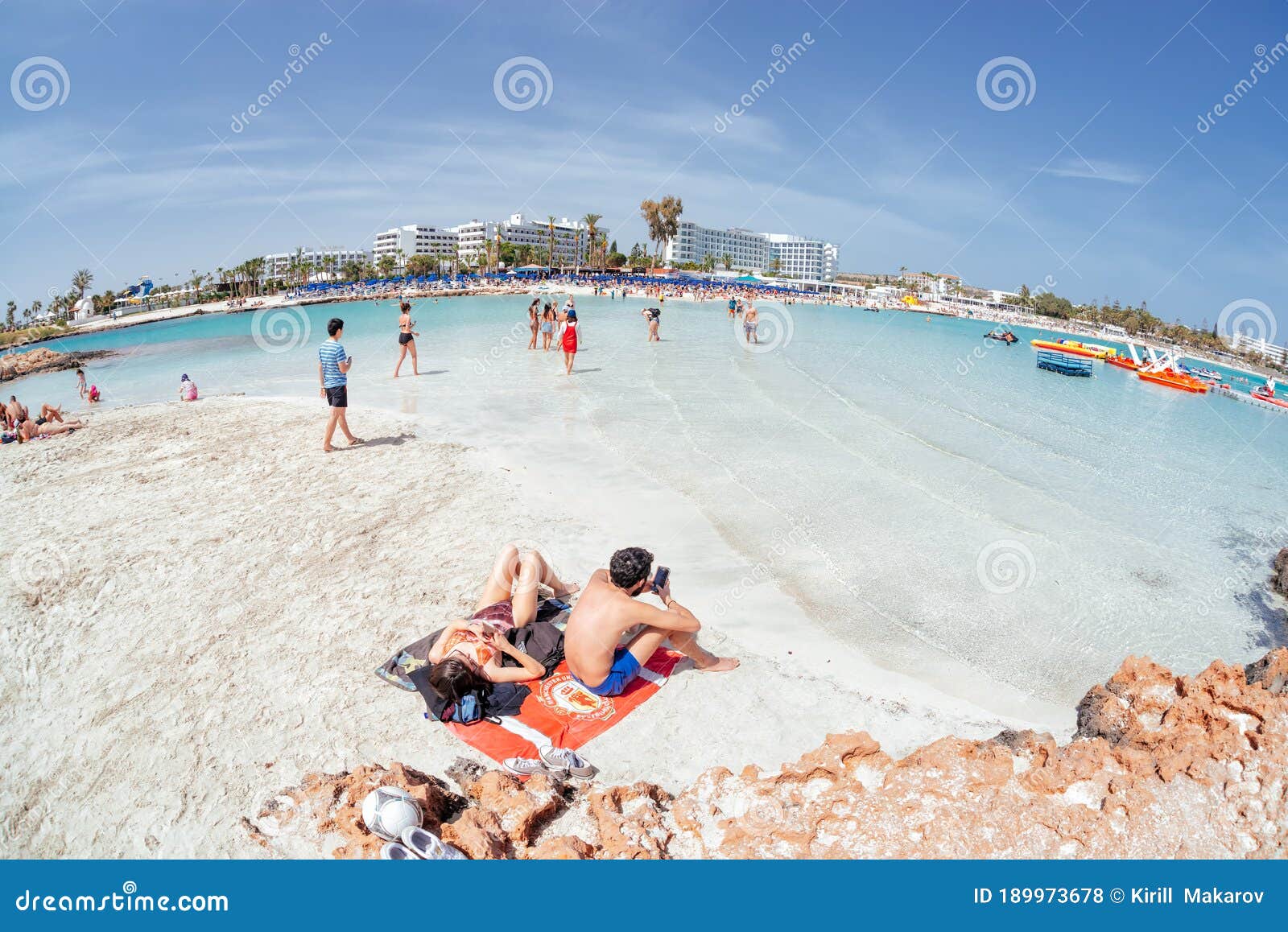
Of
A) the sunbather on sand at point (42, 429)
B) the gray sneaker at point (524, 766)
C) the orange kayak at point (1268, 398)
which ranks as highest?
the orange kayak at point (1268, 398)

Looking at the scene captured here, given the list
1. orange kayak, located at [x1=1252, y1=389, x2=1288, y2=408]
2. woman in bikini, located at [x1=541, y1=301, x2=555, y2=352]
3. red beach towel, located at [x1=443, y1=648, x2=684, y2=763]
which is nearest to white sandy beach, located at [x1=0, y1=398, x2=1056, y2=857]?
red beach towel, located at [x1=443, y1=648, x2=684, y2=763]

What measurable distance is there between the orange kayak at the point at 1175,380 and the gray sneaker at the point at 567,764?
38479mm

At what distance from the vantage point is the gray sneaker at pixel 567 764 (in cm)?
382

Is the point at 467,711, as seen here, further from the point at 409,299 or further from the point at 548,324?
the point at 409,299

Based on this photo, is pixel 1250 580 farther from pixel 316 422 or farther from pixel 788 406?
pixel 316 422

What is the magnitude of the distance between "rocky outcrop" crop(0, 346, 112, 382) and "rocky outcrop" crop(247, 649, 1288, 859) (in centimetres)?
3579

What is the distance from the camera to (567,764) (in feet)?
12.5

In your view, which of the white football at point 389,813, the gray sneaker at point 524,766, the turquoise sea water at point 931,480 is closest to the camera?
the white football at point 389,813

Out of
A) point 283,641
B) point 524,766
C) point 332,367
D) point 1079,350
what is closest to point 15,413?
point 332,367

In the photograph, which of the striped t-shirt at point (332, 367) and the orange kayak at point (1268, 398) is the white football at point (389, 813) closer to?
the striped t-shirt at point (332, 367)

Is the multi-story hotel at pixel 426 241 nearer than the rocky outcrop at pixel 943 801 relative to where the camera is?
No

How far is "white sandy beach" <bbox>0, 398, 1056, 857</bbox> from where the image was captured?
3.95 meters

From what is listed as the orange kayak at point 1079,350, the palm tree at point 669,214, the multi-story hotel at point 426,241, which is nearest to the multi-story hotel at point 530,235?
the multi-story hotel at point 426,241

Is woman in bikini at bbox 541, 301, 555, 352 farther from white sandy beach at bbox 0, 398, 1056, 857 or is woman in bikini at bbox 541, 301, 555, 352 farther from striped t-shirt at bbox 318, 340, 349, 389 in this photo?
white sandy beach at bbox 0, 398, 1056, 857
